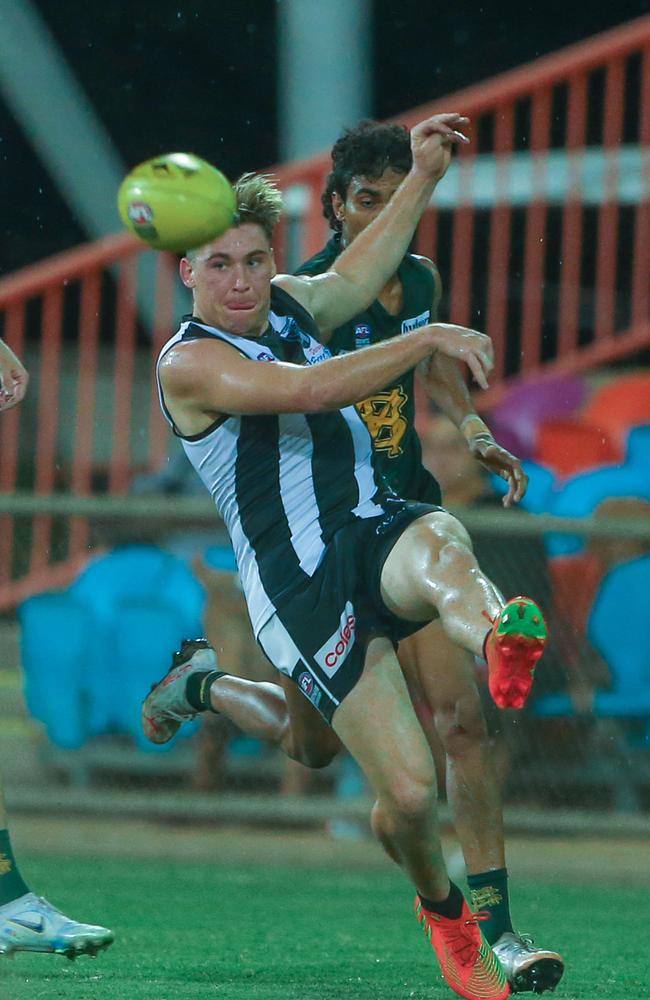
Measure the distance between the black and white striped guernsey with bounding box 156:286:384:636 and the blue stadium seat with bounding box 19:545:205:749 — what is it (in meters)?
3.45

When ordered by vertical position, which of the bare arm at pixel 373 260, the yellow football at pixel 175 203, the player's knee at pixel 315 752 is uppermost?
the yellow football at pixel 175 203

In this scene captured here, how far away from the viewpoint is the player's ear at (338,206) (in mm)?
6000

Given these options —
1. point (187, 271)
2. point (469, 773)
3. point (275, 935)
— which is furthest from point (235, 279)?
point (275, 935)

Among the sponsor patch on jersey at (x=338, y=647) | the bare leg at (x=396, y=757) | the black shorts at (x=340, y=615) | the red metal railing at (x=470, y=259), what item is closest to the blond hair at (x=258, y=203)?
the black shorts at (x=340, y=615)

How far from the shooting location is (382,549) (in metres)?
4.89

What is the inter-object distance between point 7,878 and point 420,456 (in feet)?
6.17

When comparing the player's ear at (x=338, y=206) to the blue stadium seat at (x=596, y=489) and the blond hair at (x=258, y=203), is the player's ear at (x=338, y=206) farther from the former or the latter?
the blue stadium seat at (x=596, y=489)

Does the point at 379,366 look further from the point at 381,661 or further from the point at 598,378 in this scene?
the point at 598,378

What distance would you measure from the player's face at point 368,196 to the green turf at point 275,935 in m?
2.39

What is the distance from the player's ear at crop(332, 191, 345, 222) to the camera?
236 inches

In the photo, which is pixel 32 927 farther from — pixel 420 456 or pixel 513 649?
pixel 420 456

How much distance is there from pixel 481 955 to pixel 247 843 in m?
3.67

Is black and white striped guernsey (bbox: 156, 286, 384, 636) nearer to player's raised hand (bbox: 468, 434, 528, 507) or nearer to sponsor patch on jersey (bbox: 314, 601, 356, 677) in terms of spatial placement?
sponsor patch on jersey (bbox: 314, 601, 356, 677)

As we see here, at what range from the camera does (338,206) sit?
19.8 feet
